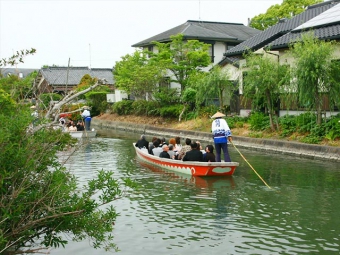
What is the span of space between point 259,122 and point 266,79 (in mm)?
3206

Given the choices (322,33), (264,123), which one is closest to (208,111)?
(264,123)

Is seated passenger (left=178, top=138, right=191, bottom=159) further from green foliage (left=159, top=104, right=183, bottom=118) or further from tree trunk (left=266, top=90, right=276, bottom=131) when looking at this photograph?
green foliage (left=159, top=104, right=183, bottom=118)

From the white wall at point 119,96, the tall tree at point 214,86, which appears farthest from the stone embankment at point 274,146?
the white wall at point 119,96

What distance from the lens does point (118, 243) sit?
9.82 meters

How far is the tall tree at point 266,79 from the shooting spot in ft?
79.6

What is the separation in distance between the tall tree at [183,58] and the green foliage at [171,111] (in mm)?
2099

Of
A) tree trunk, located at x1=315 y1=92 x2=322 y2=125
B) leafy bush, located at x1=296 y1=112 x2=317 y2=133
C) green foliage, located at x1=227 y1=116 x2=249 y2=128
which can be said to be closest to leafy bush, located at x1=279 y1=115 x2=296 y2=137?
leafy bush, located at x1=296 y1=112 x2=317 y2=133

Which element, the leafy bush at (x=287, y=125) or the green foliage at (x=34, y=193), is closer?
the green foliage at (x=34, y=193)

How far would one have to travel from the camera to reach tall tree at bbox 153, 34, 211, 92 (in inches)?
1467

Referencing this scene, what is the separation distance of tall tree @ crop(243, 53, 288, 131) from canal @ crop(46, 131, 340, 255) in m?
5.96

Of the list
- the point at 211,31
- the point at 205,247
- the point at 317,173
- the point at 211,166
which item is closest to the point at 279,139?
the point at 317,173

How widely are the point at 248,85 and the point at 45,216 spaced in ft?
65.1

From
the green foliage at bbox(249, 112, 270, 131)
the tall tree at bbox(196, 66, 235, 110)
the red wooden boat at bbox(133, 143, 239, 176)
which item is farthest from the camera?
the tall tree at bbox(196, 66, 235, 110)

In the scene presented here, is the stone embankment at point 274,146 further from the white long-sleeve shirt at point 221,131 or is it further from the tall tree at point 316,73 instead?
the white long-sleeve shirt at point 221,131
